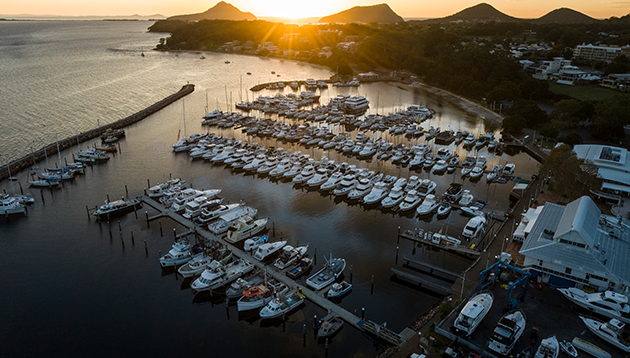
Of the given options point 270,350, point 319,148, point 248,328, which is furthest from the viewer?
point 319,148

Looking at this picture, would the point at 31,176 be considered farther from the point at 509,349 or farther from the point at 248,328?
the point at 509,349

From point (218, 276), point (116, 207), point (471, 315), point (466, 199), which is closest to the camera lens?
point (471, 315)

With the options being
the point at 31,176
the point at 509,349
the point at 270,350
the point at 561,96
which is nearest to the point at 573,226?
the point at 509,349

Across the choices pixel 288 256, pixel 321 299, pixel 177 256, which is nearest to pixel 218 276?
pixel 177 256

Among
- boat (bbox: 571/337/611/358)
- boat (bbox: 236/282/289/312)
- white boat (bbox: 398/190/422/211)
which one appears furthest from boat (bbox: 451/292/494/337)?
white boat (bbox: 398/190/422/211)

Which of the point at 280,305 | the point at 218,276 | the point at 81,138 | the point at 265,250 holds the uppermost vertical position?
the point at 81,138

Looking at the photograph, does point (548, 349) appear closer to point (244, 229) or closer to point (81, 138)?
point (244, 229)
